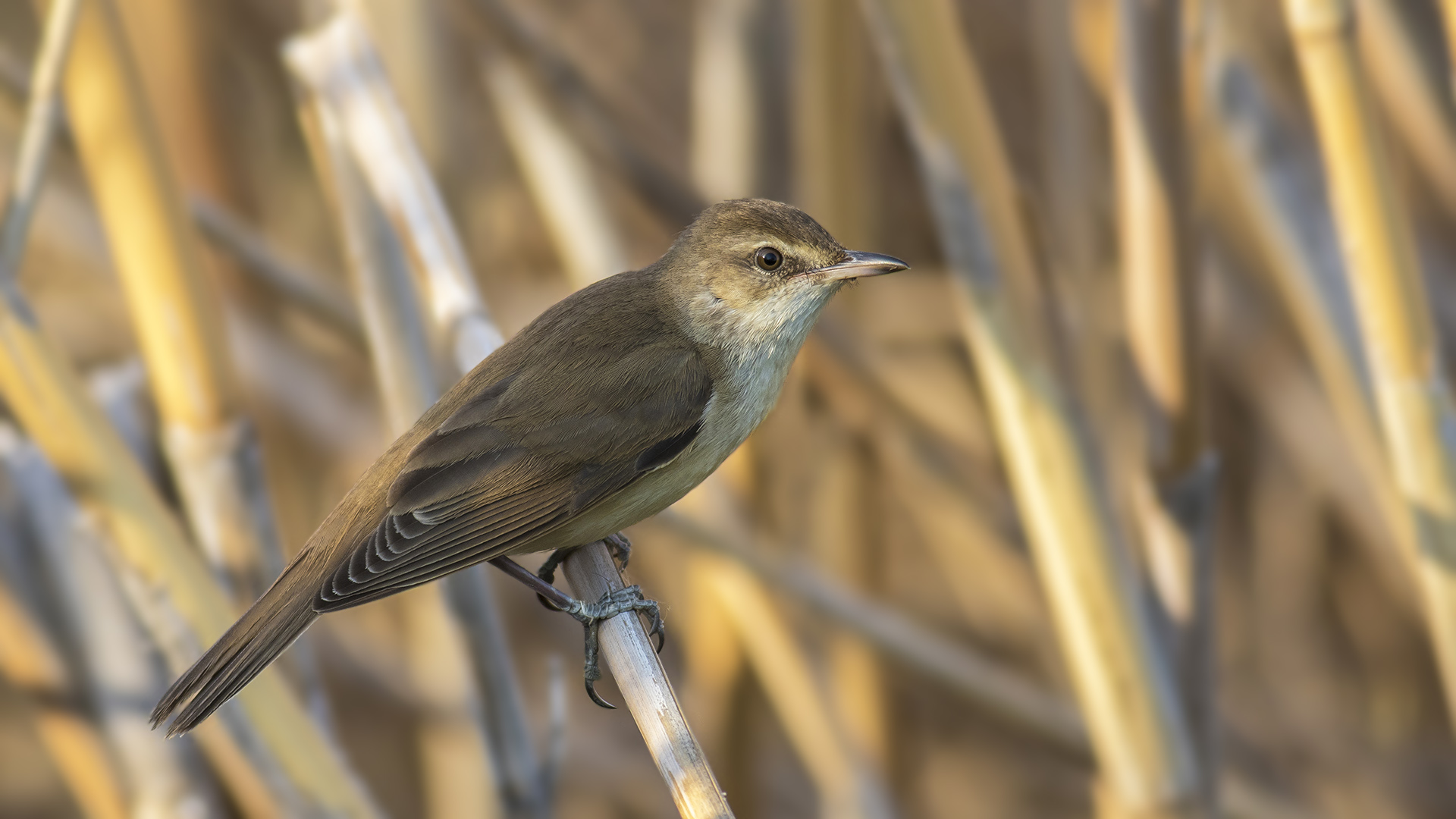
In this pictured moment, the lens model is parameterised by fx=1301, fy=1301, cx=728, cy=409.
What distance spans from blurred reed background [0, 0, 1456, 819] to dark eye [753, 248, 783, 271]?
1.06 ft

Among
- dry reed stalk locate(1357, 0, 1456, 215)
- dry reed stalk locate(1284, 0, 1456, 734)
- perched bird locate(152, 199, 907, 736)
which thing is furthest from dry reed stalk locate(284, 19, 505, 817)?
dry reed stalk locate(1357, 0, 1456, 215)

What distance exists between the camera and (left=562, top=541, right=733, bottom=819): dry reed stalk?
5.55 ft

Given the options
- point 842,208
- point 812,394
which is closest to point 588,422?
point 842,208

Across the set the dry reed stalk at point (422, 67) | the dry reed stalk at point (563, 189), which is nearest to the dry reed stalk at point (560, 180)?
the dry reed stalk at point (563, 189)

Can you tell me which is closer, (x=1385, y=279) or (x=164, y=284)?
(x=1385, y=279)

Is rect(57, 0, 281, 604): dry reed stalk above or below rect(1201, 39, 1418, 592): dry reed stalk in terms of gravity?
above

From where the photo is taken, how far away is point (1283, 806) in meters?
3.49

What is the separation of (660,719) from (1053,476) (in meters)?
1.02

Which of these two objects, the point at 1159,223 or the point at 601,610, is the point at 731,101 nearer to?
the point at 1159,223

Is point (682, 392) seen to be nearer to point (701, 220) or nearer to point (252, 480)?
point (701, 220)

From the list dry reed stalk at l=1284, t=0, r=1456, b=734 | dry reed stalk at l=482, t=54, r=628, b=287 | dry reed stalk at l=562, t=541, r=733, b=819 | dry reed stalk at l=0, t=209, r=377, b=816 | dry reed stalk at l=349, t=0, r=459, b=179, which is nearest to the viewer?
dry reed stalk at l=562, t=541, r=733, b=819

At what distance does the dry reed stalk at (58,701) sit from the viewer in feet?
8.34

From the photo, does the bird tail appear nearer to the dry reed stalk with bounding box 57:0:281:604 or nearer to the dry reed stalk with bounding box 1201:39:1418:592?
the dry reed stalk with bounding box 57:0:281:604

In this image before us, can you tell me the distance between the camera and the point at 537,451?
235 centimetres
